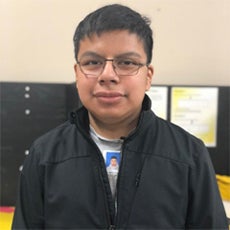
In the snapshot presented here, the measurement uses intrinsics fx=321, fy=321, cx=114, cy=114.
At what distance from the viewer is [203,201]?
85 centimetres

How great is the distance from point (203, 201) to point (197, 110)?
0.82 meters

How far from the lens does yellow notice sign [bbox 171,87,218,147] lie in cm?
160

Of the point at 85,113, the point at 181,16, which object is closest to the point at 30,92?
the point at 85,113

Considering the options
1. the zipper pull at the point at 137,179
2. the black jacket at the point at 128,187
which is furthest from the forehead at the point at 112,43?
the zipper pull at the point at 137,179

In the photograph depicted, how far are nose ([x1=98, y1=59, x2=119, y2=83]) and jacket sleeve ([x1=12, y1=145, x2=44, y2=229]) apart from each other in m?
0.30

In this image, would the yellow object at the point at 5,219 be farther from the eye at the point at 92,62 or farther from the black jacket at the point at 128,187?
the eye at the point at 92,62

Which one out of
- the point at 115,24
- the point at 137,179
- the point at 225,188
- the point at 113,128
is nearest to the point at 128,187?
the point at 137,179

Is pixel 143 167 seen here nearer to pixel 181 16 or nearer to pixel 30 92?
pixel 30 92

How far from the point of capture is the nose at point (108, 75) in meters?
0.80

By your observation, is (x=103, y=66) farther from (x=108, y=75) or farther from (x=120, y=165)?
(x=120, y=165)

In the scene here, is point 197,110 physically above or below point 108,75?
below

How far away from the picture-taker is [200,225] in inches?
33.8

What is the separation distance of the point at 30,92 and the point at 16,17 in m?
0.51

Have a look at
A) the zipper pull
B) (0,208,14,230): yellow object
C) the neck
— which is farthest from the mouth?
(0,208,14,230): yellow object
